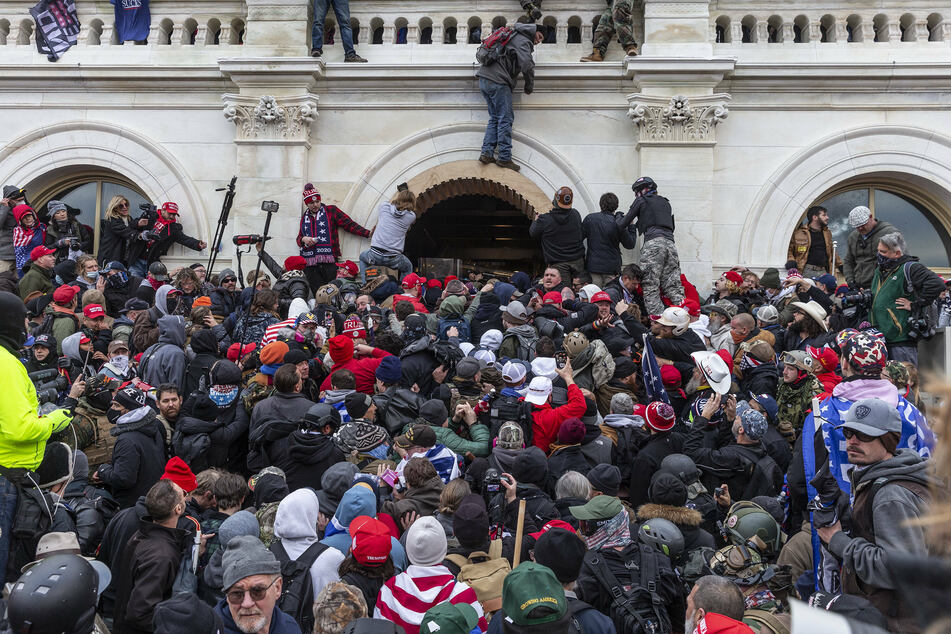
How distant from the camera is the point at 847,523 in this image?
426cm

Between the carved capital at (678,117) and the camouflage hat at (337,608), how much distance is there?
10126 millimetres

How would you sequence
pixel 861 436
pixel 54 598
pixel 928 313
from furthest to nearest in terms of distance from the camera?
pixel 928 313 → pixel 861 436 → pixel 54 598

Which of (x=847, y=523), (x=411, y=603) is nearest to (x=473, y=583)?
(x=411, y=603)

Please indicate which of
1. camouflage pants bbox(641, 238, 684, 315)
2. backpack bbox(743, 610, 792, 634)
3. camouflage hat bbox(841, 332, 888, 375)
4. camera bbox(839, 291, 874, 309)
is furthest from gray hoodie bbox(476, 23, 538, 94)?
backpack bbox(743, 610, 792, 634)

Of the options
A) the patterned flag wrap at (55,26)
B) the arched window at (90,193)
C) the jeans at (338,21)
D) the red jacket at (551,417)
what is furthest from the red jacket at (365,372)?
the patterned flag wrap at (55,26)

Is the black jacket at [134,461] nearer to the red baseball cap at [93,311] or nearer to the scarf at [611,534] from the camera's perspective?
the scarf at [611,534]

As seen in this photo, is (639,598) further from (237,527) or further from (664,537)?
(237,527)

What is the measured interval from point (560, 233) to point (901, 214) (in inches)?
232

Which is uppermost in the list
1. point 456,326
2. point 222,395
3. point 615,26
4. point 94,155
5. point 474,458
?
point 615,26

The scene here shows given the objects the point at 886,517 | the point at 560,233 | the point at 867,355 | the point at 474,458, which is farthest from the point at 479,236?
the point at 886,517

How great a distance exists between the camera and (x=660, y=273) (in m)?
11.3

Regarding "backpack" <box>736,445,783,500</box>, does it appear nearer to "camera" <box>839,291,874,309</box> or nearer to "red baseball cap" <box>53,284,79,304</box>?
"camera" <box>839,291,874,309</box>

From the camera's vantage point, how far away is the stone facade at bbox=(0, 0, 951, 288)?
12.5m

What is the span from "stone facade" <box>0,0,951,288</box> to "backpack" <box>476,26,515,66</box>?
1.84 feet
